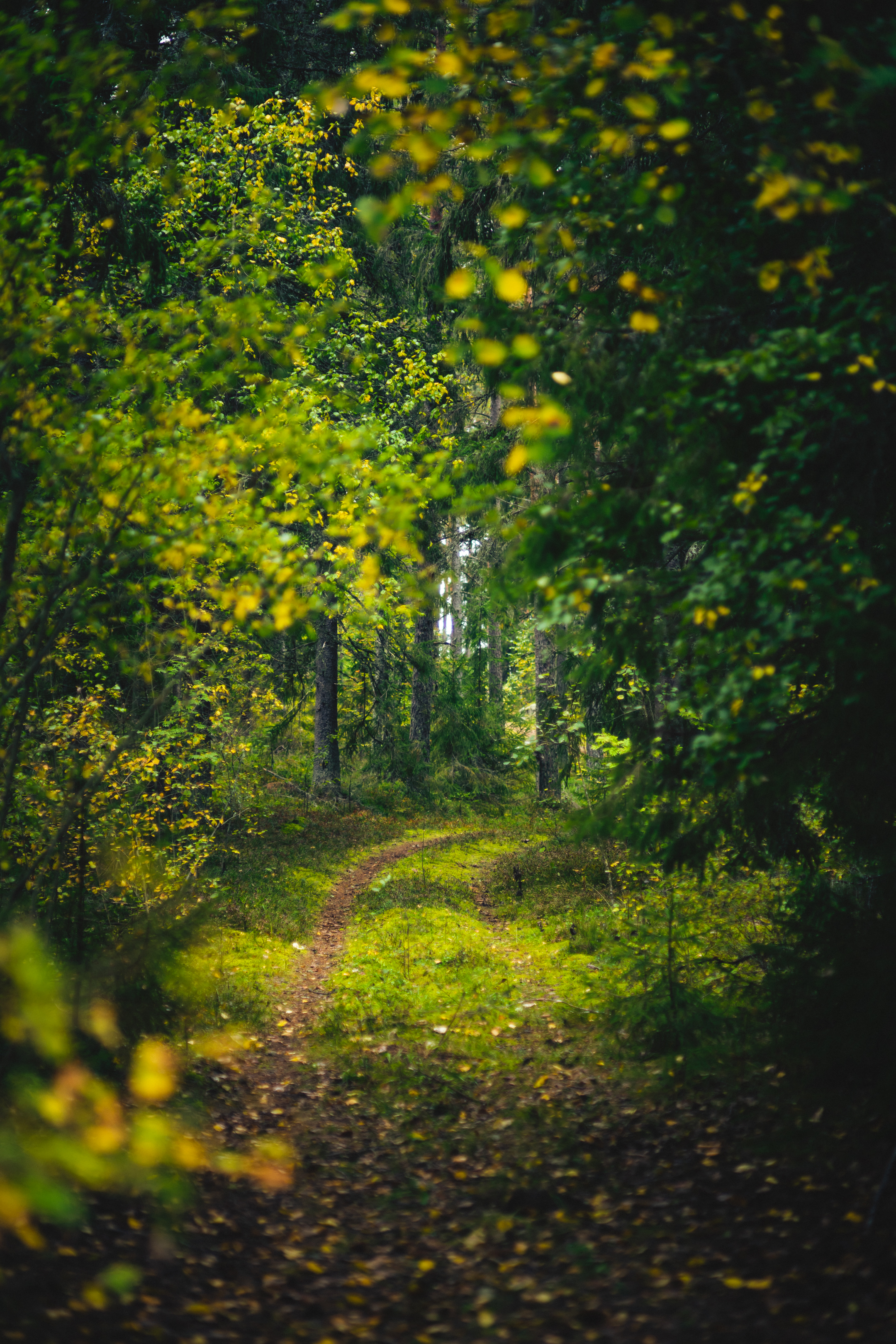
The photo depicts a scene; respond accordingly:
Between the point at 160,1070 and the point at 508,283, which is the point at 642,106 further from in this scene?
the point at 160,1070

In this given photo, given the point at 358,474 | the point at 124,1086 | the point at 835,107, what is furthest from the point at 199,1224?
the point at 835,107

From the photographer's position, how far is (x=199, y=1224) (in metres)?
4.40

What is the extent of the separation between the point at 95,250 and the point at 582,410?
13.1 feet

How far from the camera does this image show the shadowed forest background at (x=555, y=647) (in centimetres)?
371

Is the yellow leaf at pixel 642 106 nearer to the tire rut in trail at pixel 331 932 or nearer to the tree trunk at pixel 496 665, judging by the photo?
the tire rut in trail at pixel 331 932

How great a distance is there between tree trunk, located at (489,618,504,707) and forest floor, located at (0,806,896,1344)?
22.7 metres

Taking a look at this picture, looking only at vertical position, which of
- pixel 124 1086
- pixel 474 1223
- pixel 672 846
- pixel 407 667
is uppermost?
pixel 407 667

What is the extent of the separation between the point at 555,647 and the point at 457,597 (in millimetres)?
28364

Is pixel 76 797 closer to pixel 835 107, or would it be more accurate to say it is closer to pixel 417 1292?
pixel 417 1292

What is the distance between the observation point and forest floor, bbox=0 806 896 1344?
354 centimetres

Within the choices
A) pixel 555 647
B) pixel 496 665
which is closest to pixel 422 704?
pixel 496 665

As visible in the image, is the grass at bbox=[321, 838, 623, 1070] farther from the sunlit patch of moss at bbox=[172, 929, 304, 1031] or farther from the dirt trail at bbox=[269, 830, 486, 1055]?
the sunlit patch of moss at bbox=[172, 929, 304, 1031]

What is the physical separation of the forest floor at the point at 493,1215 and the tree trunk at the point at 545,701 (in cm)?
723

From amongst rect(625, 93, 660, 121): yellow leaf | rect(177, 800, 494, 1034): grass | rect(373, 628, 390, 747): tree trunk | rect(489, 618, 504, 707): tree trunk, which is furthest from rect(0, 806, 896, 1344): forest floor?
rect(489, 618, 504, 707): tree trunk
